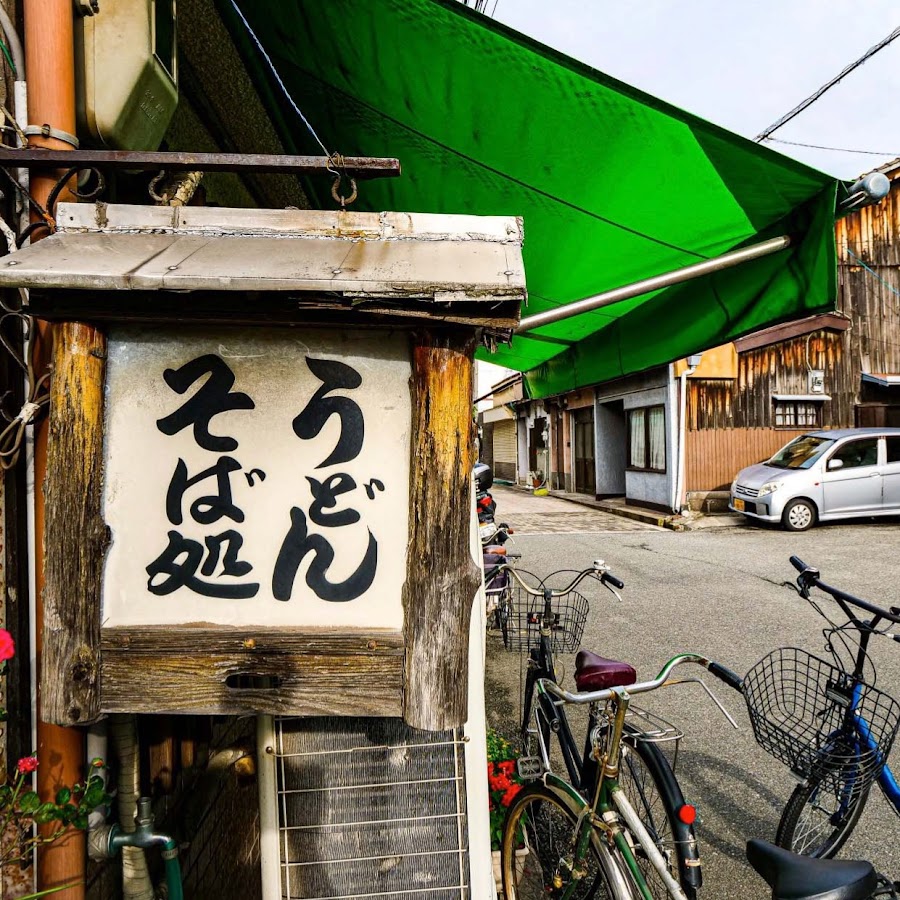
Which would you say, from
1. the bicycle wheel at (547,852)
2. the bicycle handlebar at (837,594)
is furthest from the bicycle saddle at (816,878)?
the bicycle handlebar at (837,594)

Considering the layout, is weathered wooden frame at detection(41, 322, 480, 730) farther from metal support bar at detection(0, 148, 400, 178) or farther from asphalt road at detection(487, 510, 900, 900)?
asphalt road at detection(487, 510, 900, 900)

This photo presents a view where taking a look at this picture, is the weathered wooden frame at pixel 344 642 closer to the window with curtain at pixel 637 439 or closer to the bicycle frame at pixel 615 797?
the bicycle frame at pixel 615 797

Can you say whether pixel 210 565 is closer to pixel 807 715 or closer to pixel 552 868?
pixel 552 868

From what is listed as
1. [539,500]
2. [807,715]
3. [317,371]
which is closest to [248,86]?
[317,371]

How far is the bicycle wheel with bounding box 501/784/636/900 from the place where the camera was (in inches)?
89.5

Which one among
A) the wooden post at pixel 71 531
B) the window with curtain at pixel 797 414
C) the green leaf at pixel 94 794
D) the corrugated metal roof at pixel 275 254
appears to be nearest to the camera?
the corrugated metal roof at pixel 275 254

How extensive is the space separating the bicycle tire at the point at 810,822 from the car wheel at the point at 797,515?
10.5 metres

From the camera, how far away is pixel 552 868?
261cm

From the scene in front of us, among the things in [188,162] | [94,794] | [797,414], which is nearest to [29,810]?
[94,794]

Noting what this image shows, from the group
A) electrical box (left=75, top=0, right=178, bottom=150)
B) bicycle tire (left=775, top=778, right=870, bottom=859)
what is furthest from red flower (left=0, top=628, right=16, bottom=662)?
bicycle tire (left=775, top=778, right=870, bottom=859)

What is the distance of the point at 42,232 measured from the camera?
1651mm

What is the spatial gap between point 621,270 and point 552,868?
120 inches

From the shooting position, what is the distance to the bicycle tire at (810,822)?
2.70 meters

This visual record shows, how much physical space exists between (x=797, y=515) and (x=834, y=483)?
0.99 metres
